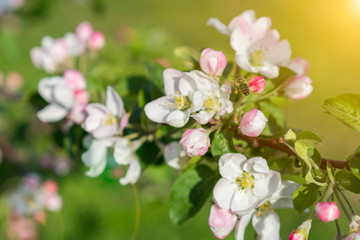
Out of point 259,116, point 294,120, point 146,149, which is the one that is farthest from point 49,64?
point 294,120

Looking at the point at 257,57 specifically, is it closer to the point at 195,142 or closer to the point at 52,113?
the point at 195,142

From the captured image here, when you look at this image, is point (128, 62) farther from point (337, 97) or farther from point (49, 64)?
point (337, 97)

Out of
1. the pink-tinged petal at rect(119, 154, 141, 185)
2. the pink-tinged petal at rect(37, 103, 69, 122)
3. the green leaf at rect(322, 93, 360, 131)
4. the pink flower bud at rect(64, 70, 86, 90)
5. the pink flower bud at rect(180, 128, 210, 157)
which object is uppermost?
the green leaf at rect(322, 93, 360, 131)

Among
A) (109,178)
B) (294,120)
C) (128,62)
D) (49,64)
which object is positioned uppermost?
(49,64)

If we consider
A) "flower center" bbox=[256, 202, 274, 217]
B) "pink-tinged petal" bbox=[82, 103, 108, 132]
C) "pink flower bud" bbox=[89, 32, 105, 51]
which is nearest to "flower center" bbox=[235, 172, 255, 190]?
"flower center" bbox=[256, 202, 274, 217]

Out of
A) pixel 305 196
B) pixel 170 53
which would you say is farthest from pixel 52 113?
pixel 170 53

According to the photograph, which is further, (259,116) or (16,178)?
(16,178)

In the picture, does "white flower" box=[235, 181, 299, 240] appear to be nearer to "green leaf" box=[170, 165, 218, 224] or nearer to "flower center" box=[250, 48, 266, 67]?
"green leaf" box=[170, 165, 218, 224]
